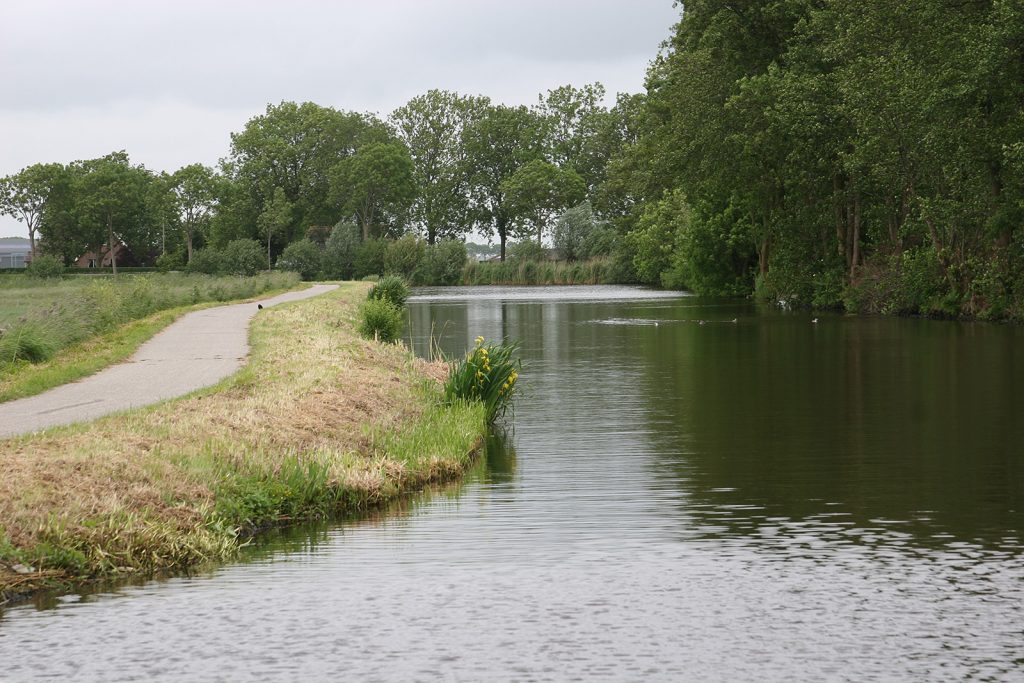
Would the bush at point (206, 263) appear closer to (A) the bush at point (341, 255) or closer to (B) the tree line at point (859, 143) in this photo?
(A) the bush at point (341, 255)

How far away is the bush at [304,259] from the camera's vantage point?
113m

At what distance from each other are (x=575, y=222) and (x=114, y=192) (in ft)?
181

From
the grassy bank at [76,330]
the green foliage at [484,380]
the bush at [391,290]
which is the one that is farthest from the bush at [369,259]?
the green foliage at [484,380]

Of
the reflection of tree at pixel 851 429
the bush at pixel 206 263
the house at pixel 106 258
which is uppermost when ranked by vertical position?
the house at pixel 106 258

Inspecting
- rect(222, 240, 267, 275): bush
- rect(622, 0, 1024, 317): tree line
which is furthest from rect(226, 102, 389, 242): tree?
rect(622, 0, 1024, 317): tree line

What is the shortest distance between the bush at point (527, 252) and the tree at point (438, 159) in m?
24.4

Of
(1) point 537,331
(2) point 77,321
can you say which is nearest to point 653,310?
(1) point 537,331

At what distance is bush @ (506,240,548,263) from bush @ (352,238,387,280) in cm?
1182

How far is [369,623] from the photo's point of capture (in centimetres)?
805

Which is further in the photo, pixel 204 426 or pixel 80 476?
pixel 204 426

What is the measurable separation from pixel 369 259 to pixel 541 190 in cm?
1910

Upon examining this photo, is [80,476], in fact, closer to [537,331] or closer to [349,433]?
[349,433]

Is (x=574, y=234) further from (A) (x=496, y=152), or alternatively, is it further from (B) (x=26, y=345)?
(B) (x=26, y=345)

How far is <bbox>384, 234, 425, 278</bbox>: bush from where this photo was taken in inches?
4301
